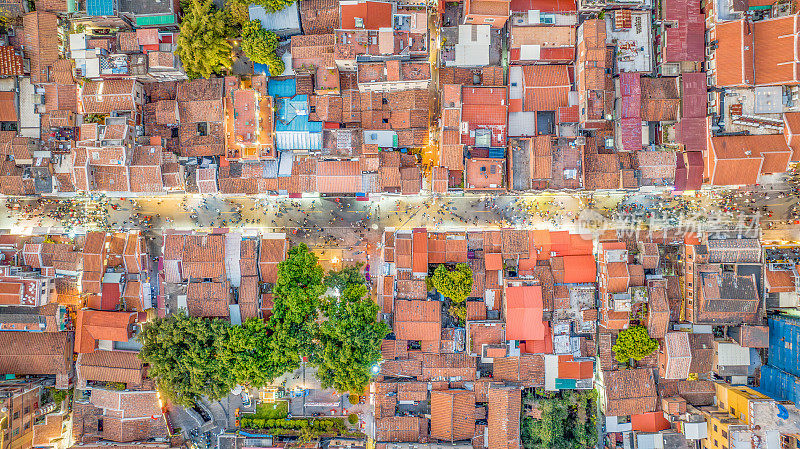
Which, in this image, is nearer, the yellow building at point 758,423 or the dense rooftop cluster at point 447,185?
the yellow building at point 758,423

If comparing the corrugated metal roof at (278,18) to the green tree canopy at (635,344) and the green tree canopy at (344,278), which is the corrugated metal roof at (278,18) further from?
the green tree canopy at (635,344)

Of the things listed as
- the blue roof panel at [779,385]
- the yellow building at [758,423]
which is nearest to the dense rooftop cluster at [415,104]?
the blue roof panel at [779,385]

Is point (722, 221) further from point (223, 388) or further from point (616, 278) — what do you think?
point (223, 388)

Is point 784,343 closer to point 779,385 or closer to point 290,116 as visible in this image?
point 779,385

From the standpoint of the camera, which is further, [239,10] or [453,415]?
[453,415]

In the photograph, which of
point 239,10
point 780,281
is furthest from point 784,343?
point 239,10

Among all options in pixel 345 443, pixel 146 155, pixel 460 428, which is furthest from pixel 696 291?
pixel 146 155
